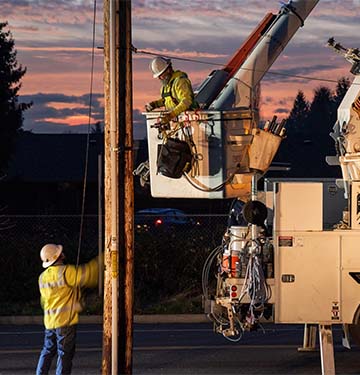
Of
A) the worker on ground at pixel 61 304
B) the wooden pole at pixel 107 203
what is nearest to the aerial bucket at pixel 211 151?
the wooden pole at pixel 107 203

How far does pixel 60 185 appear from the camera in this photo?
43094mm

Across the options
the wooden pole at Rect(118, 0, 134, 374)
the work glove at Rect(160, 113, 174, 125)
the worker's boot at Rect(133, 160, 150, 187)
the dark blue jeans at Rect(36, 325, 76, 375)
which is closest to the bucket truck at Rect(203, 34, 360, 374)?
the worker's boot at Rect(133, 160, 150, 187)

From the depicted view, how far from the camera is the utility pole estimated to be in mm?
11125

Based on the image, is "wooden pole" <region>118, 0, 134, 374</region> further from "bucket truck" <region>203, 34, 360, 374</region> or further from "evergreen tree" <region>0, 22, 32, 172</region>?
"evergreen tree" <region>0, 22, 32, 172</region>

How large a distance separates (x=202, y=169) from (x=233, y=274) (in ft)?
4.53

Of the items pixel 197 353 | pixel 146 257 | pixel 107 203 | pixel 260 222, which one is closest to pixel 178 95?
pixel 107 203

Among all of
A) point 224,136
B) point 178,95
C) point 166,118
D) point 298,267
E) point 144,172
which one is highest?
point 178,95

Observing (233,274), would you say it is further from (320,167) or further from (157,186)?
(320,167)

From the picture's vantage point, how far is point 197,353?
1441cm

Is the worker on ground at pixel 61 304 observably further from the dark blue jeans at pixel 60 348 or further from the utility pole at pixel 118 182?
the utility pole at pixel 118 182

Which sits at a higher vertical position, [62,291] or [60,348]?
[62,291]

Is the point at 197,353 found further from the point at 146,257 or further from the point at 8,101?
the point at 8,101

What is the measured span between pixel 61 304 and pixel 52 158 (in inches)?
1313

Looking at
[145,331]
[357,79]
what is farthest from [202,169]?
[145,331]
